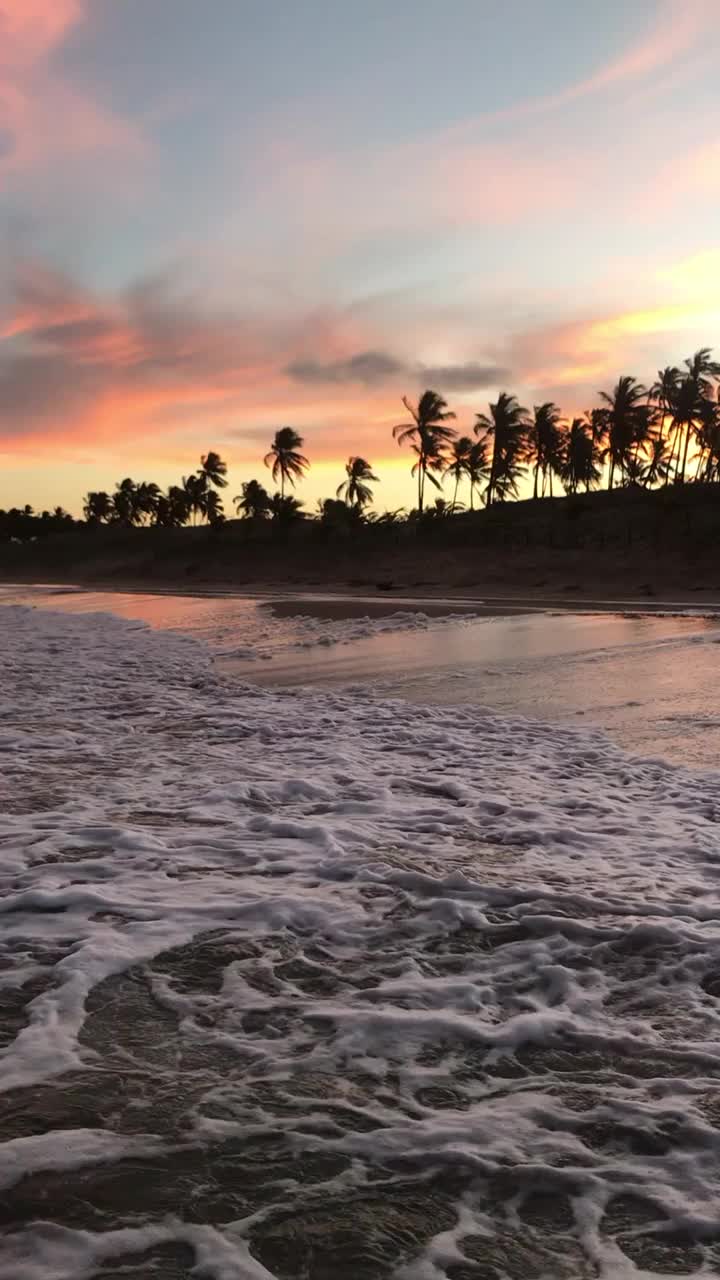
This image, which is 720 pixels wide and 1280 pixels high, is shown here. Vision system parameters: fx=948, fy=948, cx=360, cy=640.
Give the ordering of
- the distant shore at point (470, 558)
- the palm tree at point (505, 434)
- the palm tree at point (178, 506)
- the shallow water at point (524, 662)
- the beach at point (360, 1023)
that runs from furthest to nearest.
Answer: the palm tree at point (178, 506)
the palm tree at point (505, 434)
the distant shore at point (470, 558)
the shallow water at point (524, 662)
the beach at point (360, 1023)

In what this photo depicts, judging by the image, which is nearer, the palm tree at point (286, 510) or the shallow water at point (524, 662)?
A: the shallow water at point (524, 662)

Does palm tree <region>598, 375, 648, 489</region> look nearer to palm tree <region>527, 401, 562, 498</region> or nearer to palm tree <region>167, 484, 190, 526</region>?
palm tree <region>527, 401, 562, 498</region>

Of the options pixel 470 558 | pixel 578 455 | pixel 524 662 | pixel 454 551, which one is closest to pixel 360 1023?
pixel 524 662

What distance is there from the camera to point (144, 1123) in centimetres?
273

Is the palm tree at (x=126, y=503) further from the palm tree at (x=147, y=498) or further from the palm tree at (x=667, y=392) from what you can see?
the palm tree at (x=667, y=392)

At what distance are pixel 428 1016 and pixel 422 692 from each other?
830 centimetres

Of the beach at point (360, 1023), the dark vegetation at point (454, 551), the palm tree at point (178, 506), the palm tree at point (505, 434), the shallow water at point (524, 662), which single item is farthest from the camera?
the palm tree at point (178, 506)

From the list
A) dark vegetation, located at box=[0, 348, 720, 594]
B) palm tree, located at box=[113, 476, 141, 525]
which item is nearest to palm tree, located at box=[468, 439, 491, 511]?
dark vegetation, located at box=[0, 348, 720, 594]

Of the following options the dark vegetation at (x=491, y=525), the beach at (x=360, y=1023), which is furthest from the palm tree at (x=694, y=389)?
the beach at (x=360, y=1023)

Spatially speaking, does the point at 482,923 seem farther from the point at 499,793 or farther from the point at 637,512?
the point at 637,512

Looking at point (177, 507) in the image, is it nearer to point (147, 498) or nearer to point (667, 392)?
point (147, 498)

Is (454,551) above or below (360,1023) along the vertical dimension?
above

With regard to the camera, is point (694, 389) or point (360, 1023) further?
point (694, 389)

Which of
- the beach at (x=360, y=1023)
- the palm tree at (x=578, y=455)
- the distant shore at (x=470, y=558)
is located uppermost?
the palm tree at (x=578, y=455)
